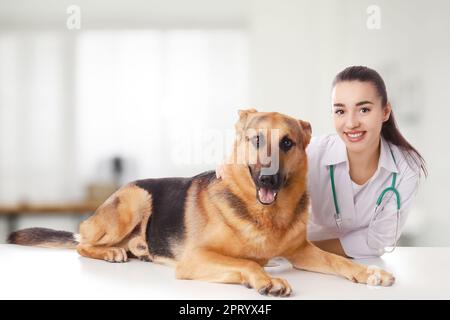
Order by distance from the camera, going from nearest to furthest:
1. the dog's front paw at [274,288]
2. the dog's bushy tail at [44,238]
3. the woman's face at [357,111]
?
the dog's front paw at [274,288]
the woman's face at [357,111]
the dog's bushy tail at [44,238]

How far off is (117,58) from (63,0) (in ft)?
0.78

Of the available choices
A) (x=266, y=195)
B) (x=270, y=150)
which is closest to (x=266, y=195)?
(x=266, y=195)

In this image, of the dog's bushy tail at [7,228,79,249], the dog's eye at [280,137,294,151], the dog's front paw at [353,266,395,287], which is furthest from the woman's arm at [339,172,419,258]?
the dog's bushy tail at [7,228,79,249]

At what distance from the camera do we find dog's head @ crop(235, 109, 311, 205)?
1066 millimetres

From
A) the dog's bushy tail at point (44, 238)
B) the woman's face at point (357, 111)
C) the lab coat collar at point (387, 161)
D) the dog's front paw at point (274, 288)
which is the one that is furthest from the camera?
the dog's bushy tail at point (44, 238)

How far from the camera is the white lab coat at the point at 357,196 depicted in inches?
51.0

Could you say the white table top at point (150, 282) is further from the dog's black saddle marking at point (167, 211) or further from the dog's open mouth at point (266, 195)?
the dog's open mouth at point (266, 195)

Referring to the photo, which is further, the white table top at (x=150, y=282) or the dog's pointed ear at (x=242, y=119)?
the dog's pointed ear at (x=242, y=119)

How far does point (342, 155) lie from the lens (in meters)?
1.30

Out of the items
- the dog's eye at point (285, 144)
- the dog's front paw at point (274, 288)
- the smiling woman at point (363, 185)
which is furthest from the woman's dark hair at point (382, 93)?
the dog's front paw at point (274, 288)

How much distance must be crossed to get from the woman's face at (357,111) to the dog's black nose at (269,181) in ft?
0.85

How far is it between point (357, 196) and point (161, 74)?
714mm

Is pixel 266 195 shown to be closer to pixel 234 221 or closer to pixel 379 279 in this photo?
pixel 234 221
